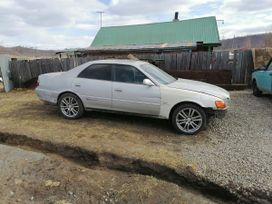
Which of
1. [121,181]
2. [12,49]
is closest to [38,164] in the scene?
[121,181]

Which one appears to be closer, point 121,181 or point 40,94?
point 121,181

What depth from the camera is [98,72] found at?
6918mm

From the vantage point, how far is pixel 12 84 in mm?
14211

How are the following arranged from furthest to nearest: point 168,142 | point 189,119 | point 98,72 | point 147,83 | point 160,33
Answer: point 160,33 < point 98,72 < point 147,83 < point 189,119 < point 168,142

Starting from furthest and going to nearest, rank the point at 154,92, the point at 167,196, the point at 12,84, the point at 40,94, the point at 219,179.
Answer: the point at 12,84
the point at 40,94
the point at 154,92
the point at 219,179
the point at 167,196

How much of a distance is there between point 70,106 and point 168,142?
2785mm

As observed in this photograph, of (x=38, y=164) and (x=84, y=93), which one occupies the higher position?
(x=84, y=93)

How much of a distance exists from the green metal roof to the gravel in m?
13.5

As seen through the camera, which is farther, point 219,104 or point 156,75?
point 156,75

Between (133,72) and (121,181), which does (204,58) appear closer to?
(133,72)

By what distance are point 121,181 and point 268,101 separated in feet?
21.3

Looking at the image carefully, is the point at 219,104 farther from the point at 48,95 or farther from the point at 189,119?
the point at 48,95

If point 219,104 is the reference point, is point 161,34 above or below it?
above

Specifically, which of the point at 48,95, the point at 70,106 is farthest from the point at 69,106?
the point at 48,95
